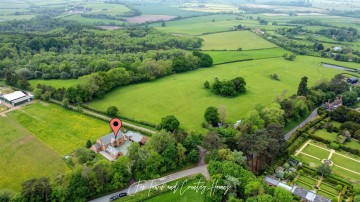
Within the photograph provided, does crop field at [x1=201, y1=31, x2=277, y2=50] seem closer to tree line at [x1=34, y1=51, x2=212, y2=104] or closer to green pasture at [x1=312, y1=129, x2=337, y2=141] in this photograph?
tree line at [x1=34, y1=51, x2=212, y2=104]

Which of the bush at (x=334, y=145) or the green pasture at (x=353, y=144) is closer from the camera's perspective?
the bush at (x=334, y=145)

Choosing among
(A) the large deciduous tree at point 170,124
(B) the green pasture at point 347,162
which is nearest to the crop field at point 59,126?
(A) the large deciduous tree at point 170,124

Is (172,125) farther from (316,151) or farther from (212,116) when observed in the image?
(316,151)

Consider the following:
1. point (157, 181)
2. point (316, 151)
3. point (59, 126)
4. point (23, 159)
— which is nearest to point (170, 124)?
point (157, 181)

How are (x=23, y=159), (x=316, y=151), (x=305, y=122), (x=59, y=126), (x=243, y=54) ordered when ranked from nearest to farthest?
(x=23, y=159) < (x=316, y=151) < (x=59, y=126) < (x=305, y=122) < (x=243, y=54)

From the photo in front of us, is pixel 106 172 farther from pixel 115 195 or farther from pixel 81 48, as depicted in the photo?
pixel 81 48

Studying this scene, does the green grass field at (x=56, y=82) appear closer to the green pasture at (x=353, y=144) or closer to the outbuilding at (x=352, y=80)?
the green pasture at (x=353, y=144)

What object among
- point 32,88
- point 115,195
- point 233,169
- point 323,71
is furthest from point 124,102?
point 323,71
